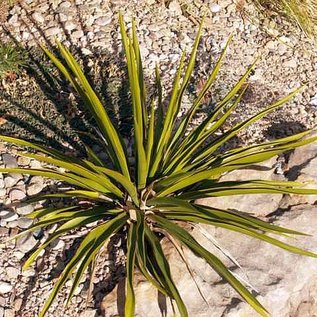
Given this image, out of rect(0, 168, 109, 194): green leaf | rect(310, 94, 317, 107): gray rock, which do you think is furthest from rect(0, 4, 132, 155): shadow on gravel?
rect(310, 94, 317, 107): gray rock

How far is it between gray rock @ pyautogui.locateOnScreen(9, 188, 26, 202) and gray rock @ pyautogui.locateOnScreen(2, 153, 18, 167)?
0.19 metres

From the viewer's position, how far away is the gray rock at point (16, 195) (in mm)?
3762

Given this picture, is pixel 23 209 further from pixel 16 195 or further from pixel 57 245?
pixel 57 245

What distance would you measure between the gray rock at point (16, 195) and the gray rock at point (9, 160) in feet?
0.63

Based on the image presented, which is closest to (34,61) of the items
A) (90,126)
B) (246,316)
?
(90,126)

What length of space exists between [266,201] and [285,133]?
2.65ft

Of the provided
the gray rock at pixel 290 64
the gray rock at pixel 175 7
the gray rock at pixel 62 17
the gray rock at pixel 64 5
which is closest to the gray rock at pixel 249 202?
the gray rock at pixel 290 64

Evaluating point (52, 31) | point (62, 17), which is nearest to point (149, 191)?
point (52, 31)

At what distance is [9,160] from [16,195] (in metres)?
0.27

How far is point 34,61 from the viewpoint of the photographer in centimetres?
449

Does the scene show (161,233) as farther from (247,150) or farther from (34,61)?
(34,61)

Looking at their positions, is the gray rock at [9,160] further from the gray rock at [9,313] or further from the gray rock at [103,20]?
the gray rock at [103,20]

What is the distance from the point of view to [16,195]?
3770mm

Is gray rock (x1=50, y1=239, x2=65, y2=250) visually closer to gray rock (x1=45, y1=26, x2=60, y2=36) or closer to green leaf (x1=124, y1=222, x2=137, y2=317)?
green leaf (x1=124, y1=222, x2=137, y2=317)
